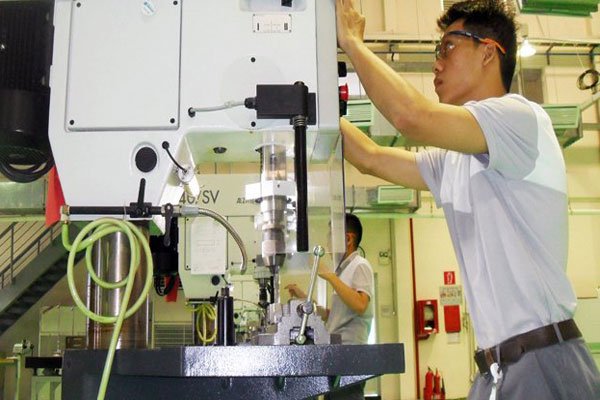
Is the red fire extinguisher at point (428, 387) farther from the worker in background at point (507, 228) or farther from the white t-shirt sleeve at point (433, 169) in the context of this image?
the worker in background at point (507, 228)

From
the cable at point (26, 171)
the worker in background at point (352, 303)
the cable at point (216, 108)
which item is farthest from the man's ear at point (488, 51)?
the worker in background at point (352, 303)

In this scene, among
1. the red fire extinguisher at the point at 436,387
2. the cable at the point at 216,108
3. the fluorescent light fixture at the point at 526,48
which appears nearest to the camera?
the cable at the point at 216,108

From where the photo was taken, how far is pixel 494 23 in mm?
1444

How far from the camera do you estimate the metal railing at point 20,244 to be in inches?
253

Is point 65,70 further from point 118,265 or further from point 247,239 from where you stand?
point 247,239

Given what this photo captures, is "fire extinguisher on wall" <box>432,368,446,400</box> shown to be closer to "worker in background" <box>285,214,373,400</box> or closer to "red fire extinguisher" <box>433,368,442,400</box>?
"red fire extinguisher" <box>433,368,442,400</box>

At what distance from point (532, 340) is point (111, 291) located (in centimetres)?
78

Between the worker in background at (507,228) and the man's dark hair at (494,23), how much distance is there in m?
0.22

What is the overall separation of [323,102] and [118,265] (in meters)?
0.47

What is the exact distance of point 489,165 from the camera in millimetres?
1238

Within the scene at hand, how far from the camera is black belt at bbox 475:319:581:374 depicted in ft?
3.77

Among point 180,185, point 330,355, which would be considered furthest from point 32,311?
point 330,355

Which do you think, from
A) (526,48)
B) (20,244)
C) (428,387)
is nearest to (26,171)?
(526,48)

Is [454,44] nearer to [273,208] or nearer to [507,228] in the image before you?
[507,228]
